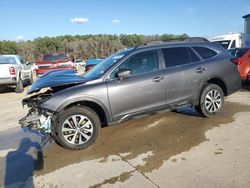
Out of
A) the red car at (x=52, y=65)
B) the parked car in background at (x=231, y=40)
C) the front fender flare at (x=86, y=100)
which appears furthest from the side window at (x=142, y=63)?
the parked car in background at (x=231, y=40)

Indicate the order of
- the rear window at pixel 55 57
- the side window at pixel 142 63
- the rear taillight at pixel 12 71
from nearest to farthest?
the side window at pixel 142 63, the rear taillight at pixel 12 71, the rear window at pixel 55 57

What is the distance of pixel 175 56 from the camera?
19.7 feet

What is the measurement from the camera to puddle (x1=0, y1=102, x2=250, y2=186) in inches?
179

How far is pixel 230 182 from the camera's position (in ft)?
11.6

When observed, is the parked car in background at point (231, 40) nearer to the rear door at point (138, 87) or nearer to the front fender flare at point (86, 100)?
the rear door at point (138, 87)

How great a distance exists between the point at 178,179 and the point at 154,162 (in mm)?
634

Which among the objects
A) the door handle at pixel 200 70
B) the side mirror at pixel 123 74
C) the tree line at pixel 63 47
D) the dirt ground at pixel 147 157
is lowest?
the dirt ground at pixel 147 157

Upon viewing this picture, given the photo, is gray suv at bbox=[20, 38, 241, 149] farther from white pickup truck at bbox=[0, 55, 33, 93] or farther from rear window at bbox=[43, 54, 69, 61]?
rear window at bbox=[43, 54, 69, 61]

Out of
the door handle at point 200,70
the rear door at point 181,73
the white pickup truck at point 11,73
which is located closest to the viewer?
the rear door at point 181,73

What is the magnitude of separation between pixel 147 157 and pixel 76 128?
1.39 meters

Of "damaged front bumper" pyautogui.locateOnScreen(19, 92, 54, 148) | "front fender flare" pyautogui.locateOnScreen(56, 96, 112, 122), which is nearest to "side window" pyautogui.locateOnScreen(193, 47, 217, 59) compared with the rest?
"front fender flare" pyautogui.locateOnScreen(56, 96, 112, 122)

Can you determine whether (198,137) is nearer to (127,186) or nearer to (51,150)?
(127,186)

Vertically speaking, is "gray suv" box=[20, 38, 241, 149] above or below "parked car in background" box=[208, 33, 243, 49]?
below

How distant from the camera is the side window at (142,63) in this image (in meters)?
5.53
